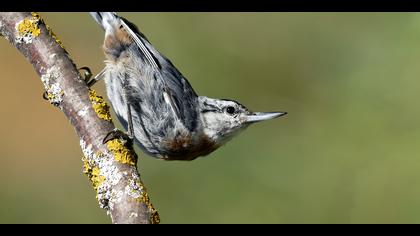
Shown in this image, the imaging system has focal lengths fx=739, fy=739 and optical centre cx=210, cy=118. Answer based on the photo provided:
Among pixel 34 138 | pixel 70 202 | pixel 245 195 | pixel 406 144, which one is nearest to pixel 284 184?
pixel 245 195

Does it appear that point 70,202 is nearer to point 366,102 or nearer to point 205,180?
point 205,180

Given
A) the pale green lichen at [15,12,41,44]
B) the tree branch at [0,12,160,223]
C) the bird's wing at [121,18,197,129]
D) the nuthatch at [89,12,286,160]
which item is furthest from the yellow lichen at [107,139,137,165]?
the bird's wing at [121,18,197,129]

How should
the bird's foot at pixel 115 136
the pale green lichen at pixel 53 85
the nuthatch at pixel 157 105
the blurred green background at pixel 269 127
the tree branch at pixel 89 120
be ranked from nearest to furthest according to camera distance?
the tree branch at pixel 89 120 < the bird's foot at pixel 115 136 < the pale green lichen at pixel 53 85 < the nuthatch at pixel 157 105 < the blurred green background at pixel 269 127

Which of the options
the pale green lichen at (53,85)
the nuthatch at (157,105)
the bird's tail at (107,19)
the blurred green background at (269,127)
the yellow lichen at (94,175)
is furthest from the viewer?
the blurred green background at (269,127)

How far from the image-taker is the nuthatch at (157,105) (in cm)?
425

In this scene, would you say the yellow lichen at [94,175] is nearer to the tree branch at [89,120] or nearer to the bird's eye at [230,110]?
the tree branch at [89,120]

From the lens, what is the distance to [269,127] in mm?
6242

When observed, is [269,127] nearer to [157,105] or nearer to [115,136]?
[157,105]

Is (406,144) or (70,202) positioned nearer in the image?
(70,202)

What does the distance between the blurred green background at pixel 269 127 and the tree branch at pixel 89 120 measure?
6.98 feet

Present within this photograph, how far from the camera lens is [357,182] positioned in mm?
5816

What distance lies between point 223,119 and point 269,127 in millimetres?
1797

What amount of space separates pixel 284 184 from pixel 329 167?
0.40m

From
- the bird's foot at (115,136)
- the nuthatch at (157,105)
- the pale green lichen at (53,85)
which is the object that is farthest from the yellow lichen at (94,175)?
the nuthatch at (157,105)
